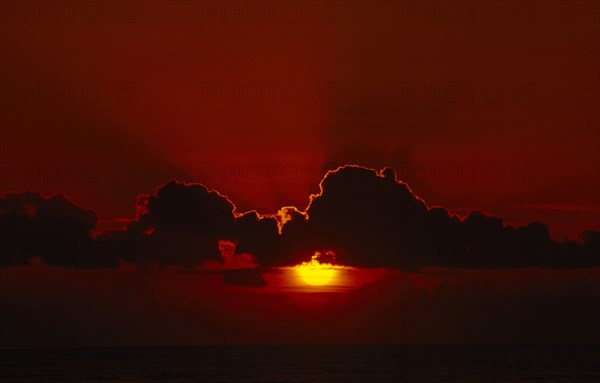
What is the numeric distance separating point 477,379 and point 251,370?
4936cm

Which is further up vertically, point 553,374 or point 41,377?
point 553,374

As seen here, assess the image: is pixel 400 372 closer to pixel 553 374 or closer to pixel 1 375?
pixel 553 374

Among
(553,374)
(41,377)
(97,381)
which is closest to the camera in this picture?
(97,381)

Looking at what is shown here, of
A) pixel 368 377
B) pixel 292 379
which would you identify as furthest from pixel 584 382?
pixel 292 379

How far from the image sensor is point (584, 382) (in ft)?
547

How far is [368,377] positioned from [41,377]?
56.0 m

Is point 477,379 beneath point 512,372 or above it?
beneath

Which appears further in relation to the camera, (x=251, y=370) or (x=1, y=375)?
(x=251, y=370)

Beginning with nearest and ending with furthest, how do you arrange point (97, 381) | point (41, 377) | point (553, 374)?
point (97, 381) < point (41, 377) < point (553, 374)

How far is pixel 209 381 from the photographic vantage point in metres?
165

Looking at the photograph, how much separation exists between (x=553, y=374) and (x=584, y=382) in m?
24.2

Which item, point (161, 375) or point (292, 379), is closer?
point (292, 379)

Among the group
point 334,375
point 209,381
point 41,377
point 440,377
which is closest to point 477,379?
point 440,377

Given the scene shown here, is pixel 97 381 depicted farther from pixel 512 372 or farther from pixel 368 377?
pixel 512 372
